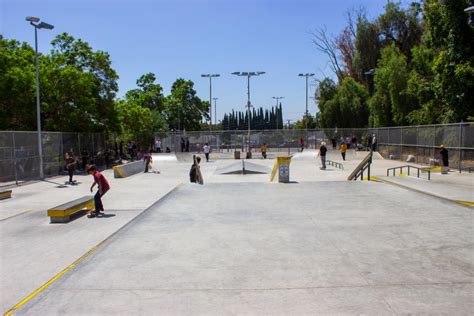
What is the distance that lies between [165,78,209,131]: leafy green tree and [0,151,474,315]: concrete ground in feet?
219

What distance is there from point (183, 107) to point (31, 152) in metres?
61.5

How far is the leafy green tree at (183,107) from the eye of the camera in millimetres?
78938

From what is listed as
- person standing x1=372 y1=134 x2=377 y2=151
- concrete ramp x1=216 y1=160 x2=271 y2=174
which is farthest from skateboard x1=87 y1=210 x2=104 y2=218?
person standing x1=372 y1=134 x2=377 y2=151

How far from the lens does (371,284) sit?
564 centimetres

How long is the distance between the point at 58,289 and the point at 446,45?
28939 mm

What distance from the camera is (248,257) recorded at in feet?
22.9

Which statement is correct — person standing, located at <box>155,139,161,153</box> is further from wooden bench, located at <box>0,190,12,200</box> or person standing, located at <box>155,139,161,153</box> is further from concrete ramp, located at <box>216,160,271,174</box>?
wooden bench, located at <box>0,190,12,200</box>

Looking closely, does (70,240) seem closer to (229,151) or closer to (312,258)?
(312,258)

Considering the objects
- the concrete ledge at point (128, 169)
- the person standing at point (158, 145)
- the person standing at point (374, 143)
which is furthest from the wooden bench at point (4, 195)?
the person standing at point (374, 143)

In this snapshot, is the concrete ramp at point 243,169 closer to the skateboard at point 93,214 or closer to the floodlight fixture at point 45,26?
Answer: the floodlight fixture at point 45,26

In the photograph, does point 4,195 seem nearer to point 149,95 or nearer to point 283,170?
point 283,170

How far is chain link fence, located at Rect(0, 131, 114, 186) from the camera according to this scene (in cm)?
1856

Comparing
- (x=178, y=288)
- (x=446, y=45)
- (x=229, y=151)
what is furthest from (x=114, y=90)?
(x=178, y=288)

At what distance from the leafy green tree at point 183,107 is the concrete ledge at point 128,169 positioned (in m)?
51.7
